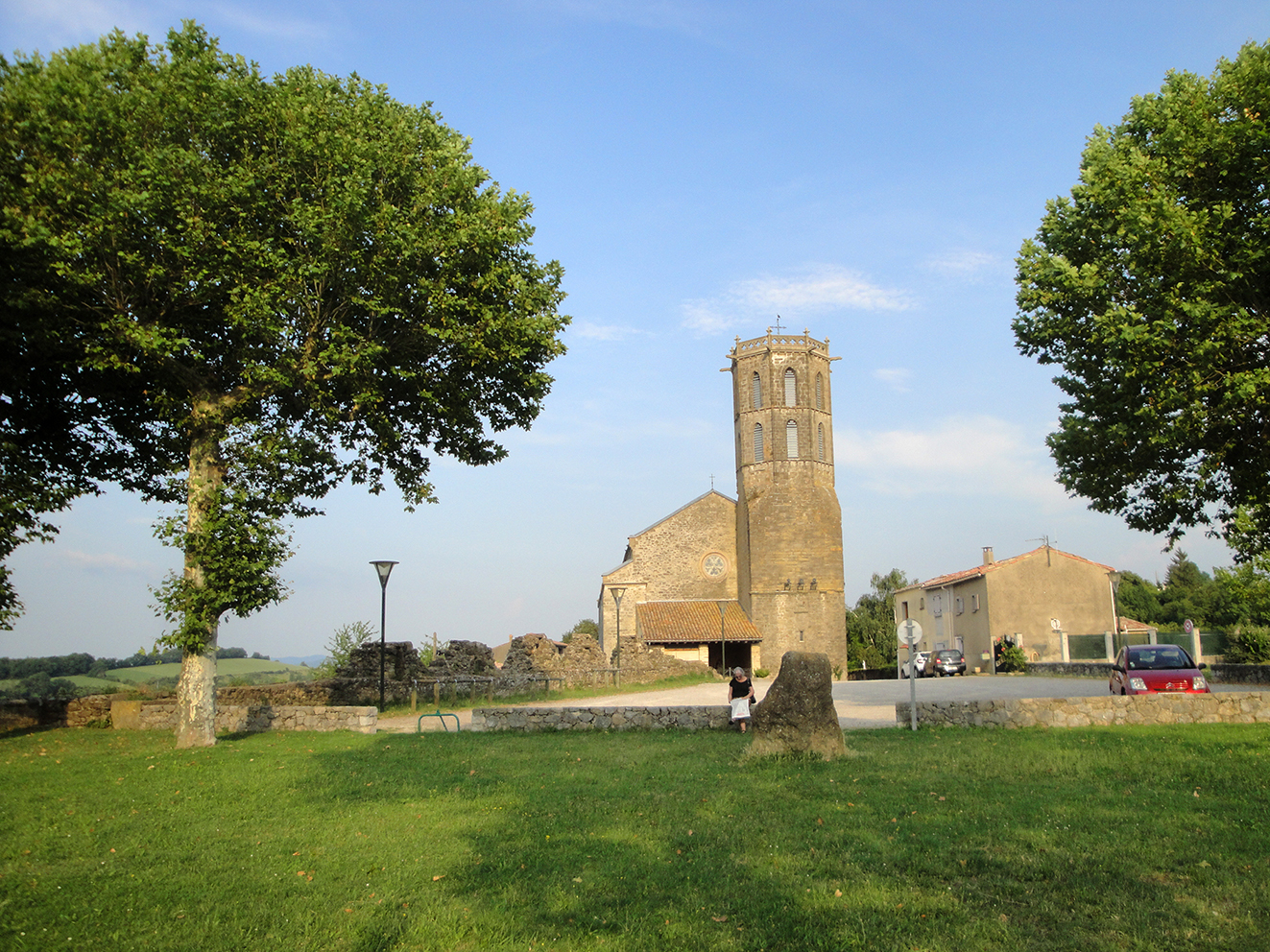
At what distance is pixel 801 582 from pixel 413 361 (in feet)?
105

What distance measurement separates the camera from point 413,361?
56.4 feet

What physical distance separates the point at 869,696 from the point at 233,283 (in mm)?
22063

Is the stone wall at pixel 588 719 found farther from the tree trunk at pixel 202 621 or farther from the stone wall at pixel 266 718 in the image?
the tree trunk at pixel 202 621

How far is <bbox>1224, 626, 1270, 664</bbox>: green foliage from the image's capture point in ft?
92.0

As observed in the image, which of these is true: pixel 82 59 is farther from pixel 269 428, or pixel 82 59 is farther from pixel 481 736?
pixel 481 736

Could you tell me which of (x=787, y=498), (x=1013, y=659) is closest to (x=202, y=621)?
(x=787, y=498)

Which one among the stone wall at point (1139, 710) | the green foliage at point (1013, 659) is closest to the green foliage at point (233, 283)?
the stone wall at point (1139, 710)

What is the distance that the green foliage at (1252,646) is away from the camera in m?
28.0

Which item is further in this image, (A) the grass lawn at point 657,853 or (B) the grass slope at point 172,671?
(B) the grass slope at point 172,671

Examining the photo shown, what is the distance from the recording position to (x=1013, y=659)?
129ft

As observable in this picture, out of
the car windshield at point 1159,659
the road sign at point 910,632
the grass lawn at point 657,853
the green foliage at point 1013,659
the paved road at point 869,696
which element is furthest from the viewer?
the green foliage at point 1013,659

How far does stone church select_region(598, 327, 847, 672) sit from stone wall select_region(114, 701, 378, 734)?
27197mm

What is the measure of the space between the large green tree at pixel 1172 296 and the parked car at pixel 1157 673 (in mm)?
3330

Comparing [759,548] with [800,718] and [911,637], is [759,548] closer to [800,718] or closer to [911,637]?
[911,637]
